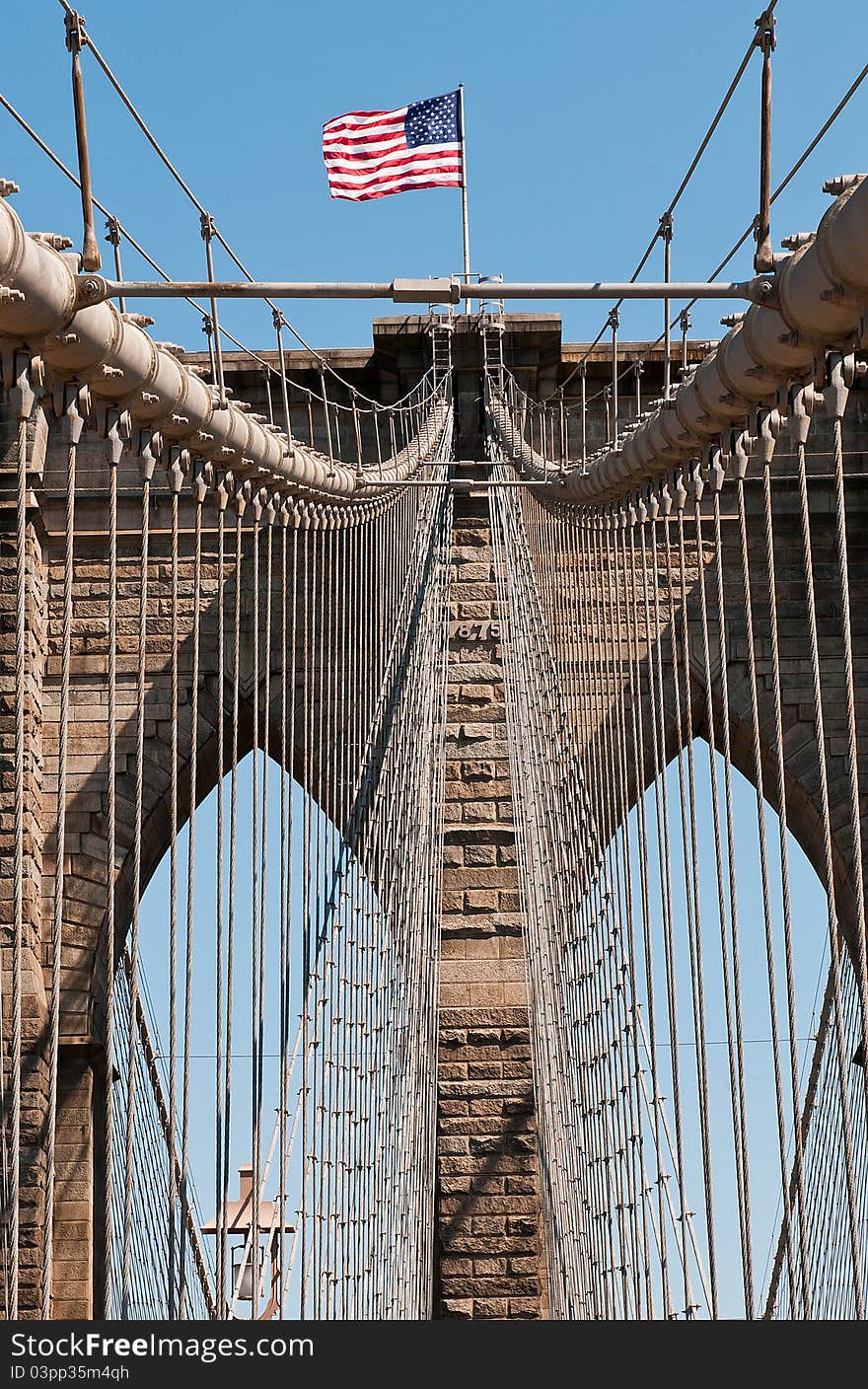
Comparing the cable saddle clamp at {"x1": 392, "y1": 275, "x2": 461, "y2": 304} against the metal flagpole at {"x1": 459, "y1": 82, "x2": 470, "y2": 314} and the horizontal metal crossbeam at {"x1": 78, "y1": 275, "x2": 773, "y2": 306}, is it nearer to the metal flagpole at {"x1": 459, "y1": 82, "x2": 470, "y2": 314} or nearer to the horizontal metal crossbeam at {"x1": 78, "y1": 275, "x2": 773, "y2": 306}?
the horizontal metal crossbeam at {"x1": 78, "y1": 275, "x2": 773, "y2": 306}

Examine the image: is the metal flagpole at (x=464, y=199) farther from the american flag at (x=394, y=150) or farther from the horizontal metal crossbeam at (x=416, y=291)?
the horizontal metal crossbeam at (x=416, y=291)

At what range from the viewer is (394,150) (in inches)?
460

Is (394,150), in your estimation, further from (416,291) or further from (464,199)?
(416,291)

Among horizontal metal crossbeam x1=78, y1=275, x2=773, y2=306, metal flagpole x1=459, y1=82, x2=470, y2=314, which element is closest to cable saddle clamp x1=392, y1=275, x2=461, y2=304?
horizontal metal crossbeam x1=78, y1=275, x2=773, y2=306

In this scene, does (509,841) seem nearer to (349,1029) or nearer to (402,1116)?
(402,1116)

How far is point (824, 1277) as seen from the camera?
37.9ft

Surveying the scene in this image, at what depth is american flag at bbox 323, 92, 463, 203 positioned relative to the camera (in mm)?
11398

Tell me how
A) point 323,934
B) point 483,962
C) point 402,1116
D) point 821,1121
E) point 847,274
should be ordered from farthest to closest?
point 821,1121 < point 483,962 < point 402,1116 < point 323,934 < point 847,274

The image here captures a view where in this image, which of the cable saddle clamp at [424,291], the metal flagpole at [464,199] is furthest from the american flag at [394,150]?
the cable saddle clamp at [424,291]

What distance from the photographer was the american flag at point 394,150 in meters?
11.4

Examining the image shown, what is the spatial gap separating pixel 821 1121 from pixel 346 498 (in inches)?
249

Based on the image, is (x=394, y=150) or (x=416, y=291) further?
(x=394, y=150)

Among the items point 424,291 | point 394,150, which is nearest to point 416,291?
point 424,291

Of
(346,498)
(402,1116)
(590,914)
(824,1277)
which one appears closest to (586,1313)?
(402,1116)
